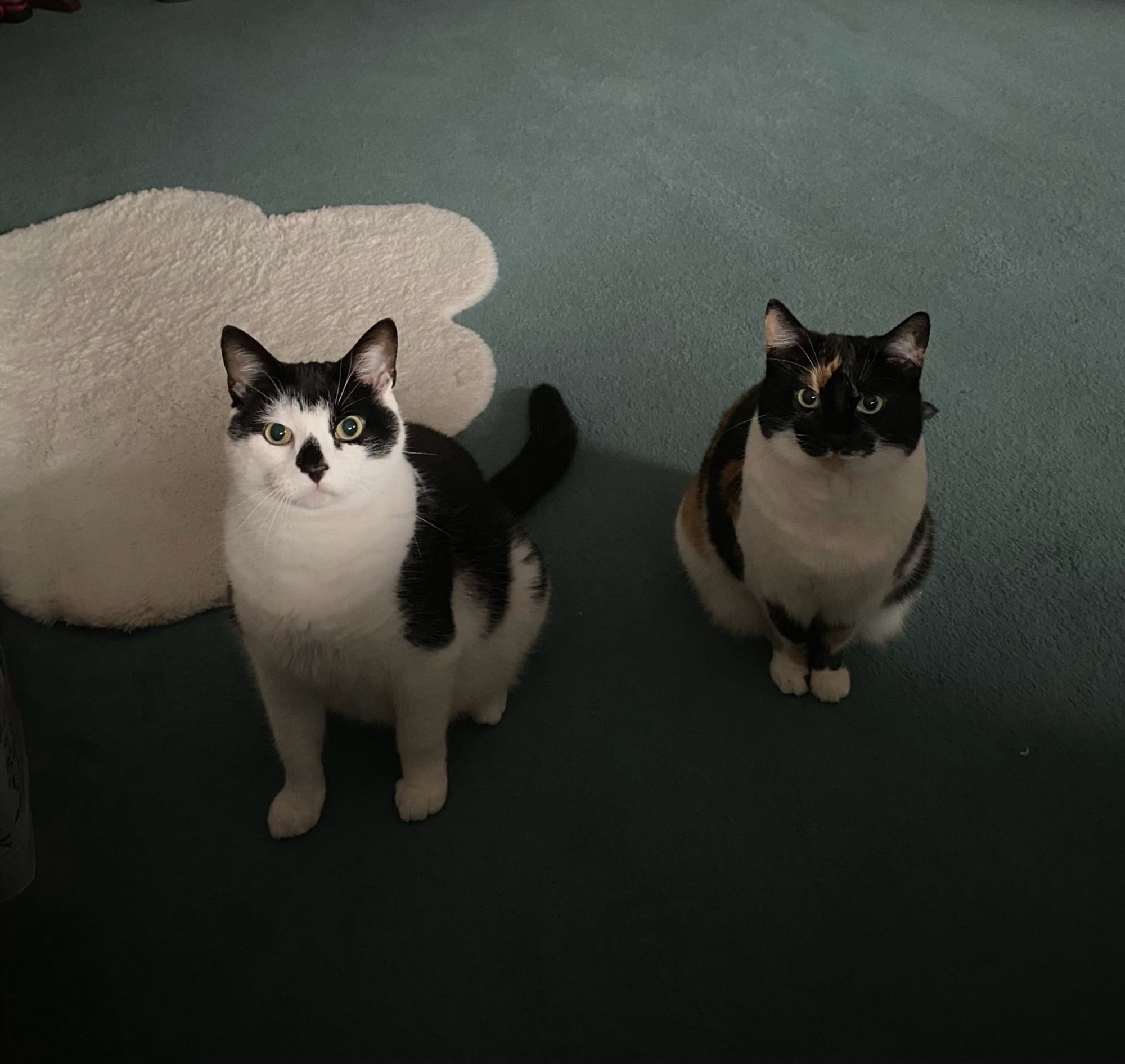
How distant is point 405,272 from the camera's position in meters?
2.18

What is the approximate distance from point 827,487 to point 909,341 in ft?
0.65

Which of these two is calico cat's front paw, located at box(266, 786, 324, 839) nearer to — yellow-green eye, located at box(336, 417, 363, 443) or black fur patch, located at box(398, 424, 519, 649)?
black fur patch, located at box(398, 424, 519, 649)

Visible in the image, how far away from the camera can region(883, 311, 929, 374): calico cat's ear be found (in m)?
1.19

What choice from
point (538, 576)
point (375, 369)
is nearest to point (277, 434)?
point (375, 369)

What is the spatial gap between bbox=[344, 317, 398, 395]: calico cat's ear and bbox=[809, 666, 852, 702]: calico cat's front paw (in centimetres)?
74

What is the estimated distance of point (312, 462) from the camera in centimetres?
110

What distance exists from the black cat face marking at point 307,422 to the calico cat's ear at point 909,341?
60cm

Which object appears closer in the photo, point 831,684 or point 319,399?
point 319,399

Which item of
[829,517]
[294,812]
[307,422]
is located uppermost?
[307,422]

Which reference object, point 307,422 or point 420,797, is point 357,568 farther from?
point 420,797

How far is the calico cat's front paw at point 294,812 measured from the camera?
51.9 inches

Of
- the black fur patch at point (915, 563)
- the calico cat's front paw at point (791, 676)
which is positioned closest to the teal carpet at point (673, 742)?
the calico cat's front paw at point (791, 676)

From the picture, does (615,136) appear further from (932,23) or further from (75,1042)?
(75,1042)

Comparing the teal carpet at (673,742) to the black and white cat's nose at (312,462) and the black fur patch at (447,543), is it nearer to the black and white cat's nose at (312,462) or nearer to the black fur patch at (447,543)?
the black fur patch at (447,543)
